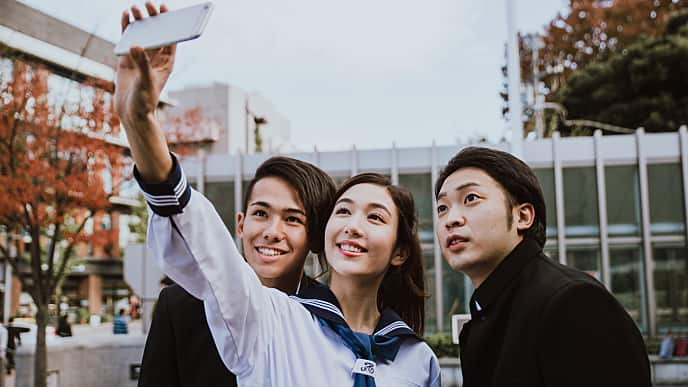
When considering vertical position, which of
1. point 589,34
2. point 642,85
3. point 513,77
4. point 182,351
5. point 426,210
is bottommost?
point 182,351

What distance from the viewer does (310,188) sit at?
10.3ft

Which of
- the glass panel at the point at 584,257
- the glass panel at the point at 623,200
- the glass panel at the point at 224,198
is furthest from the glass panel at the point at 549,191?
the glass panel at the point at 224,198

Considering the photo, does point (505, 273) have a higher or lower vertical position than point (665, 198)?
lower

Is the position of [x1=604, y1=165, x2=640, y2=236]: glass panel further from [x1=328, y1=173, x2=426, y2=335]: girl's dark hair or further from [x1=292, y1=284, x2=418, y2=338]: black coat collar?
[x1=292, y1=284, x2=418, y2=338]: black coat collar

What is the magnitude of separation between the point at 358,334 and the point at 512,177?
819 millimetres

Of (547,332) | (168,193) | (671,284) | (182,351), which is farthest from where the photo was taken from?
(671,284)

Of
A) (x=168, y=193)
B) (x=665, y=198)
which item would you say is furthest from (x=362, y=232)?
(x=665, y=198)

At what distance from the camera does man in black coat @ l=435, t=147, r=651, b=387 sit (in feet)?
6.54

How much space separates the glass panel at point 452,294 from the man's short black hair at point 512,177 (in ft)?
41.4

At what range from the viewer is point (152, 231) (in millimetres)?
2012

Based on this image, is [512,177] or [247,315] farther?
[512,177]

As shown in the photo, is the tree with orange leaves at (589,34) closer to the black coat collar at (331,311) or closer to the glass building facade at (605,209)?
the glass building facade at (605,209)

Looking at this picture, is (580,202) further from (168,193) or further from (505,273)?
(168,193)

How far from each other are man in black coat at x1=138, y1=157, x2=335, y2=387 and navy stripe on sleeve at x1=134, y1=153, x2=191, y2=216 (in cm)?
107
